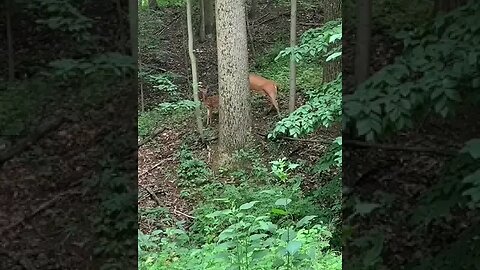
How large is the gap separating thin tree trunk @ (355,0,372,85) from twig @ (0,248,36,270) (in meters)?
1.91

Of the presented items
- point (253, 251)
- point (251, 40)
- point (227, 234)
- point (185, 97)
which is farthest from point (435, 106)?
point (251, 40)

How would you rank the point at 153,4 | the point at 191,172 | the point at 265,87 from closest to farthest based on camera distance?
the point at 191,172 < the point at 265,87 < the point at 153,4

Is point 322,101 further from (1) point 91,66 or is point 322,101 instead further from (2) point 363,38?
(1) point 91,66

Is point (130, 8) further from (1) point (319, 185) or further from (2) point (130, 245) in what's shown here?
(1) point (319, 185)

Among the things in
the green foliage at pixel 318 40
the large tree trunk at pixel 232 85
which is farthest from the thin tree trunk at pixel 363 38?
the large tree trunk at pixel 232 85

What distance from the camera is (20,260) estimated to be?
302 centimetres

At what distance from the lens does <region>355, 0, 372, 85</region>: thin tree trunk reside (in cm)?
285

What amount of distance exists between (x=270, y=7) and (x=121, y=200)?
981 cm

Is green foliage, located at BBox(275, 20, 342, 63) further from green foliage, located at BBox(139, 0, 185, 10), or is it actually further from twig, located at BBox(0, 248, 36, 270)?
green foliage, located at BBox(139, 0, 185, 10)

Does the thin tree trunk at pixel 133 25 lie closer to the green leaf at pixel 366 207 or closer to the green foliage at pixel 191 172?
the green leaf at pixel 366 207

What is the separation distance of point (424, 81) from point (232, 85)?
16.8 ft

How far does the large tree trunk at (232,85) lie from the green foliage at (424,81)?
15.7 feet

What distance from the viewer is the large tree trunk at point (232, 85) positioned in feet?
24.5

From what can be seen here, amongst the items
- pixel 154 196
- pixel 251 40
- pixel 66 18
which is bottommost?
pixel 154 196
